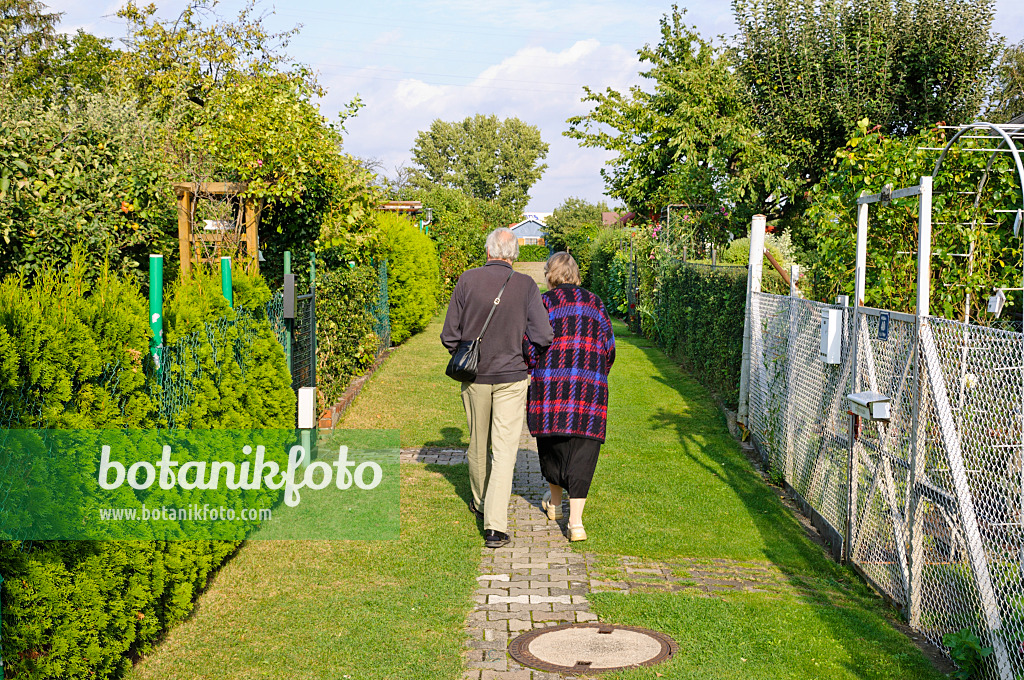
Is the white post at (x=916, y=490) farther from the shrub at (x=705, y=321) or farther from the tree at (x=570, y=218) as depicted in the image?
the tree at (x=570, y=218)

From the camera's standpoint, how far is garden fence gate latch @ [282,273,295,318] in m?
7.23

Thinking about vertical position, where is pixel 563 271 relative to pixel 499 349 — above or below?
above

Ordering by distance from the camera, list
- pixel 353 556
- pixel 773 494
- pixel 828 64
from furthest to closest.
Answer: pixel 828 64, pixel 773 494, pixel 353 556

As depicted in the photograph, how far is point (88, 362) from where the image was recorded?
3.69 metres

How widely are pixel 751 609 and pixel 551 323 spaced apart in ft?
7.72

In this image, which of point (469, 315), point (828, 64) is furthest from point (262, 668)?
point (828, 64)

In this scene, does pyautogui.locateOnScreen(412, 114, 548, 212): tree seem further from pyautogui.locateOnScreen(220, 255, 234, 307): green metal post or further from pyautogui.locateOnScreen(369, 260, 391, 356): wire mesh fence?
pyautogui.locateOnScreen(220, 255, 234, 307): green metal post

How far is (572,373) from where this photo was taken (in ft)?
20.6

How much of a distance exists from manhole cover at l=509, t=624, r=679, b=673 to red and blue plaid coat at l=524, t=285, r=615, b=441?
1708 millimetres

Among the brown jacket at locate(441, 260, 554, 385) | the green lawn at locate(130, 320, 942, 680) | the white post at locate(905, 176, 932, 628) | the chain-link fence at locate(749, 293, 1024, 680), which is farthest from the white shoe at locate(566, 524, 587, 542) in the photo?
the white post at locate(905, 176, 932, 628)

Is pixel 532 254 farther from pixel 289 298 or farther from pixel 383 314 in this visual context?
pixel 289 298

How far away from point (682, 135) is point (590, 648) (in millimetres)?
18574

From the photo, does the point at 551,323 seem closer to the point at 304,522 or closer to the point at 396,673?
the point at 304,522

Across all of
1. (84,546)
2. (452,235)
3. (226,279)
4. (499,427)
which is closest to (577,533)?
(499,427)
